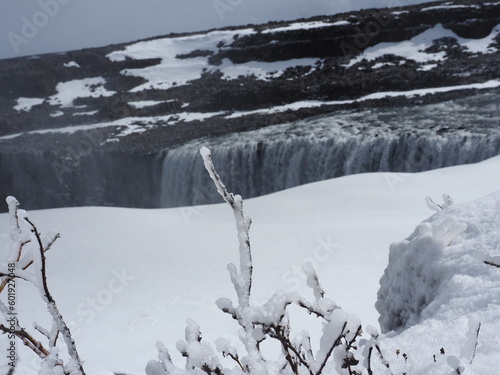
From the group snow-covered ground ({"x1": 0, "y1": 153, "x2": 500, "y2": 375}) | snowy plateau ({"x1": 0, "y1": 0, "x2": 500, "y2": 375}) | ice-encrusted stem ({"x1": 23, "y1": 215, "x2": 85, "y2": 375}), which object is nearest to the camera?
ice-encrusted stem ({"x1": 23, "y1": 215, "x2": 85, "y2": 375})

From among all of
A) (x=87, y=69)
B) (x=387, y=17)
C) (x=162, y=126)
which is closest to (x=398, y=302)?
(x=162, y=126)

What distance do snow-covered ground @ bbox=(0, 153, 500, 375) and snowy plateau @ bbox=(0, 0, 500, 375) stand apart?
20mm

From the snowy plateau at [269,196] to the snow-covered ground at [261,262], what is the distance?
2cm

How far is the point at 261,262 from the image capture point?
5688 mm

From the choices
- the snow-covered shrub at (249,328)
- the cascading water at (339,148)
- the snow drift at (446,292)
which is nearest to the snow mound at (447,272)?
the snow drift at (446,292)

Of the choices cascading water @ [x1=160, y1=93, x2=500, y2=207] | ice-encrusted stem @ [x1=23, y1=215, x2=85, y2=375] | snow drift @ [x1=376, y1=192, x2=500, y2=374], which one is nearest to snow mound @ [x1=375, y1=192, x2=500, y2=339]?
snow drift @ [x1=376, y1=192, x2=500, y2=374]

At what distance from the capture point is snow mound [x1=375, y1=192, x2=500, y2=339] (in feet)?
4.94

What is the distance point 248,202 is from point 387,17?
3140 centimetres

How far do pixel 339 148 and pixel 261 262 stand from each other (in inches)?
472

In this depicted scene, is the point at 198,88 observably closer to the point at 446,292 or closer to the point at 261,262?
the point at 261,262

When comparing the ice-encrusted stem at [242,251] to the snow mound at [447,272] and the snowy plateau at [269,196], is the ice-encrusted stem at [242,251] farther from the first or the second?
the snow mound at [447,272]

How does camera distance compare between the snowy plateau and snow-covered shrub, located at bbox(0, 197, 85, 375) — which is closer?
snow-covered shrub, located at bbox(0, 197, 85, 375)

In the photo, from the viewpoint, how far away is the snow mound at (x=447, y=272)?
151cm

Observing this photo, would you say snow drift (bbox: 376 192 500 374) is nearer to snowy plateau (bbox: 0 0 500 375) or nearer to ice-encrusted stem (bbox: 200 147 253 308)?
snowy plateau (bbox: 0 0 500 375)
